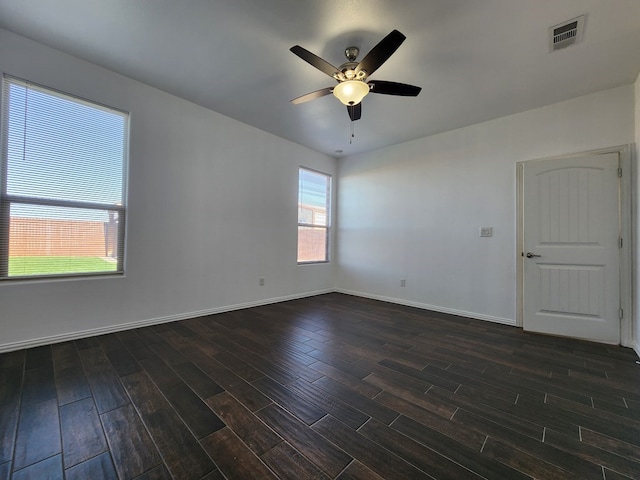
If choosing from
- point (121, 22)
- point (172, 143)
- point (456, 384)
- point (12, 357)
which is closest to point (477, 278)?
point (456, 384)

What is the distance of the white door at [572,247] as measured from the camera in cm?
286

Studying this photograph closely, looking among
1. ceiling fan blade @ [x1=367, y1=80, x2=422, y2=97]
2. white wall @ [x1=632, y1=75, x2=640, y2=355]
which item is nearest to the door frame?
white wall @ [x1=632, y1=75, x2=640, y2=355]

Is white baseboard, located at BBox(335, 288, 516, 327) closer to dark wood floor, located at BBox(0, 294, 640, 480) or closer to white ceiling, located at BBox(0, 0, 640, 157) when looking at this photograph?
dark wood floor, located at BBox(0, 294, 640, 480)

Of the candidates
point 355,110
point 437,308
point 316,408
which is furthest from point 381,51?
point 437,308

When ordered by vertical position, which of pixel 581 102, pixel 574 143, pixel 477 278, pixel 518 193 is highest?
pixel 581 102

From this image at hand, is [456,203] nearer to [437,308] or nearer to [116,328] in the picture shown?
[437,308]

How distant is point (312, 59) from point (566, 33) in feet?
6.65

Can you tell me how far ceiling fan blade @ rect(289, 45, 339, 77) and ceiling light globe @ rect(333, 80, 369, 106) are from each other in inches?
5.0

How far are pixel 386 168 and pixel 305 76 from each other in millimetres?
2461

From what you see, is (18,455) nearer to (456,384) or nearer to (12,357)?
(12,357)

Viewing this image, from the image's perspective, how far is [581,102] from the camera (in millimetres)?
3025

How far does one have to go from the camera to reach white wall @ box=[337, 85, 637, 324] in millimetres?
3107

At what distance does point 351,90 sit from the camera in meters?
2.29

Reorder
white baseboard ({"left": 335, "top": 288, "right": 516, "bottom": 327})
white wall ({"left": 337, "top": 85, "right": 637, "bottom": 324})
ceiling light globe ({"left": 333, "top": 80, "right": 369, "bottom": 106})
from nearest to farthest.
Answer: ceiling light globe ({"left": 333, "top": 80, "right": 369, "bottom": 106}), white wall ({"left": 337, "top": 85, "right": 637, "bottom": 324}), white baseboard ({"left": 335, "top": 288, "right": 516, "bottom": 327})
